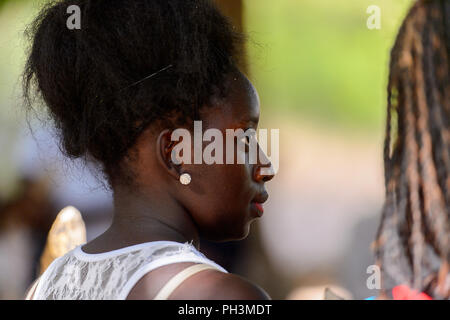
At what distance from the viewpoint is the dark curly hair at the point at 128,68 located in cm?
104

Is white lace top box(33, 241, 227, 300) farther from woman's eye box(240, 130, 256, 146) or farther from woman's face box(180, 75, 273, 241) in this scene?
woman's eye box(240, 130, 256, 146)

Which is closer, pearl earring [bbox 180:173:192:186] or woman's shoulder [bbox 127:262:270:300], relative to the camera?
woman's shoulder [bbox 127:262:270:300]

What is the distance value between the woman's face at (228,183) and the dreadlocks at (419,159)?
20.6 inches

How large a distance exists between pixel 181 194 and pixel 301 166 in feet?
7.36

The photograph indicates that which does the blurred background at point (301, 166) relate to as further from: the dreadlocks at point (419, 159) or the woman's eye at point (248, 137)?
the woman's eye at point (248, 137)

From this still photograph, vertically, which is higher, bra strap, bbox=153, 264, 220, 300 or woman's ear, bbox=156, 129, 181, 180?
woman's ear, bbox=156, 129, 181, 180

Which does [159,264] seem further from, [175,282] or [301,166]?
[301,166]

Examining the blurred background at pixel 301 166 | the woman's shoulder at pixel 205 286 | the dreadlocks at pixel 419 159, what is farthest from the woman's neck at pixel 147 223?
the blurred background at pixel 301 166

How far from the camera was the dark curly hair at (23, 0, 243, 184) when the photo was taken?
104cm

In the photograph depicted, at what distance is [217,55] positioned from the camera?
3.69 feet

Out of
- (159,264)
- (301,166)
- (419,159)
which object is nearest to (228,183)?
(159,264)

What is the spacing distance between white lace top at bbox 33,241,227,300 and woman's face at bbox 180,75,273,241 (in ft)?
0.25

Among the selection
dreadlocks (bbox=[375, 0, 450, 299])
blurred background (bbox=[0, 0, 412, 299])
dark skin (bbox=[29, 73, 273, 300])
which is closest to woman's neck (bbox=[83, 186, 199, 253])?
dark skin (bbox=[29, 73, 273, 300])

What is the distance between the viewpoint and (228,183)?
106 centimetres
